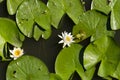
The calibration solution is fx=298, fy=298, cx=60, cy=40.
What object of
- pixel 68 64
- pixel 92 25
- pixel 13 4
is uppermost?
→ pixel 13 4

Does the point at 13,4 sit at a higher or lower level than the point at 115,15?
higher

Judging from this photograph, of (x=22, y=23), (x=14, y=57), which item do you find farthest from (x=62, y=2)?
(x=14, y=57)

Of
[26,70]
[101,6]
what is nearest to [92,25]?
[101,6]

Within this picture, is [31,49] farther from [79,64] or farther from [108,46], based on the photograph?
[108,46]

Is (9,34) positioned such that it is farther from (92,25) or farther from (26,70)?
(92,25)

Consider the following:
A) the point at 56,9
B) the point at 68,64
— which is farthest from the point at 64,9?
the point at 68,64

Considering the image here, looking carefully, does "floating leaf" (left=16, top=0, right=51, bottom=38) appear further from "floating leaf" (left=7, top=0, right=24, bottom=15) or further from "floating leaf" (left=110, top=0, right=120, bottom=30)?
"floating leaf" (left=110, top=0, right=120, bottom=30)
